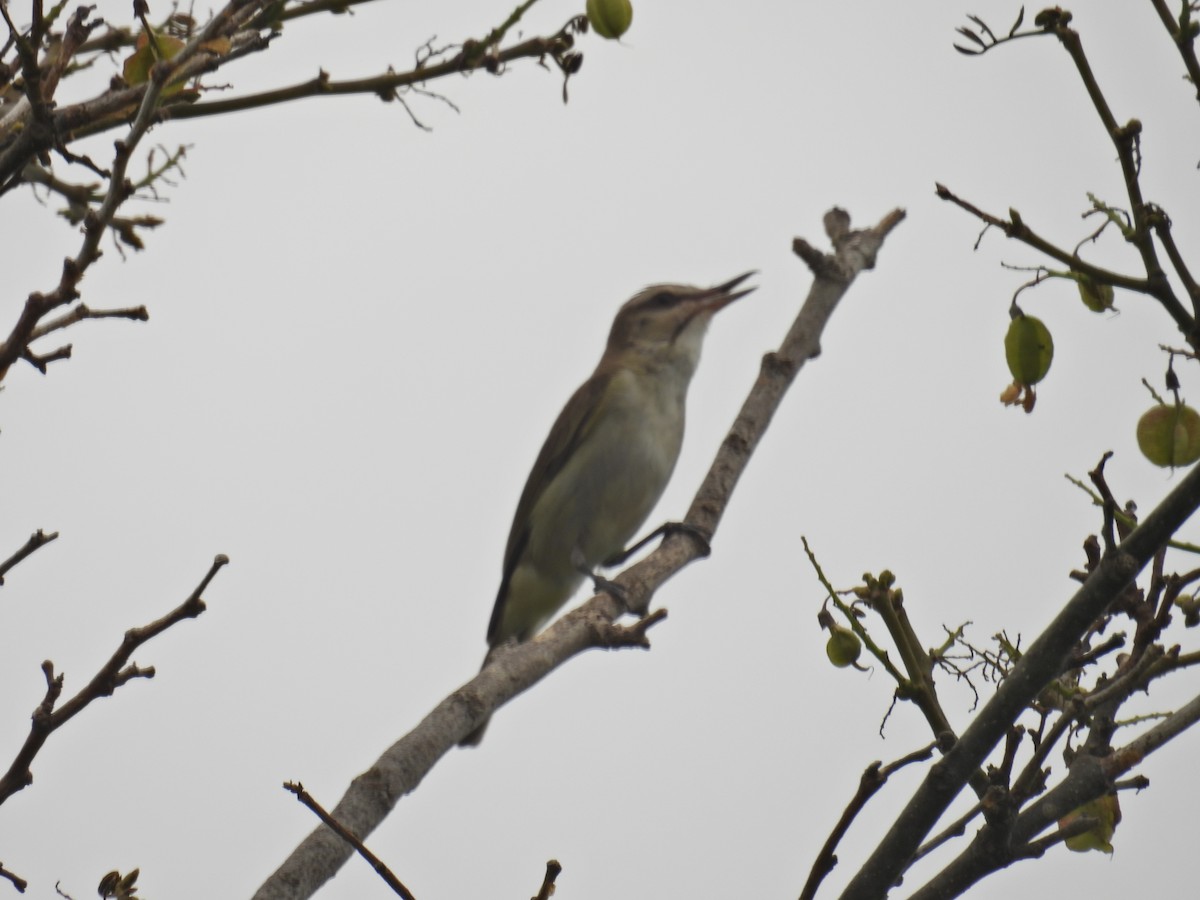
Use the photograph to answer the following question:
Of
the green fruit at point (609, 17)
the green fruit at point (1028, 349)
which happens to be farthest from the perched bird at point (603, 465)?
the green fruit at point (1028, 349)

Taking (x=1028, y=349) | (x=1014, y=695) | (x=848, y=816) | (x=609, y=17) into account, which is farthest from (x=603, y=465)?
(x=848, y=816)

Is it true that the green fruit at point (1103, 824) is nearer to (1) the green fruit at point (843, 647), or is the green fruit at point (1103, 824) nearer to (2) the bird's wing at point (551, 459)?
(1) the green fruit at point (843, 647)

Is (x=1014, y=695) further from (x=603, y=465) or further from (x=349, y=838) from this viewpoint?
(x=603, y=465)

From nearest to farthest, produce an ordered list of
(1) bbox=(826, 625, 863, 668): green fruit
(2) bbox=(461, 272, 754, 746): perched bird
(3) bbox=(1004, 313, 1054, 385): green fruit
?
1. (3) bbox=(1004, 313, 1054, 385): green fruit
2. (1) bbox=(826, 625, 863, 668): green fruit
3. (2) bbox=(461, 272, 754, 746): perched bird

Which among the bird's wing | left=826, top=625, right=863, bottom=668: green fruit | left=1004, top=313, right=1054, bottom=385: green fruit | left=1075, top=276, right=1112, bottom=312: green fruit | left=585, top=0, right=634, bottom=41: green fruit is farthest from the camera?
the bird's wing

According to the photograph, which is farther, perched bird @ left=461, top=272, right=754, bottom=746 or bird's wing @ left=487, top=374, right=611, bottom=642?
bird's wing @ left=487, top=374, right=611, bottom=642

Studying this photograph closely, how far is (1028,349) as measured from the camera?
2.77 m

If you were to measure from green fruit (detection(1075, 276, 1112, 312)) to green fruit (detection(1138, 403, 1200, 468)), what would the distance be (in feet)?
0.85

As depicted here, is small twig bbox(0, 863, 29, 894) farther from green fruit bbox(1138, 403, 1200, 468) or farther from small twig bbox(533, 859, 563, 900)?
green fruit bbox(1138, 403, 1200, 468)

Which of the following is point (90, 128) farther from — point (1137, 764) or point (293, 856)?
point (1137, 764)

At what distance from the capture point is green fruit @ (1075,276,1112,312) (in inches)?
99.6

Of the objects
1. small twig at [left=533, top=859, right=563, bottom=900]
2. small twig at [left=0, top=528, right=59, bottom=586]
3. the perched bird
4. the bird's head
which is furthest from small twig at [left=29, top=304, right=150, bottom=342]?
the bird's head

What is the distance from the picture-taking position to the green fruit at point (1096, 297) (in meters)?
2.53

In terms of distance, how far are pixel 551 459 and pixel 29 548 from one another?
17.4 feet
